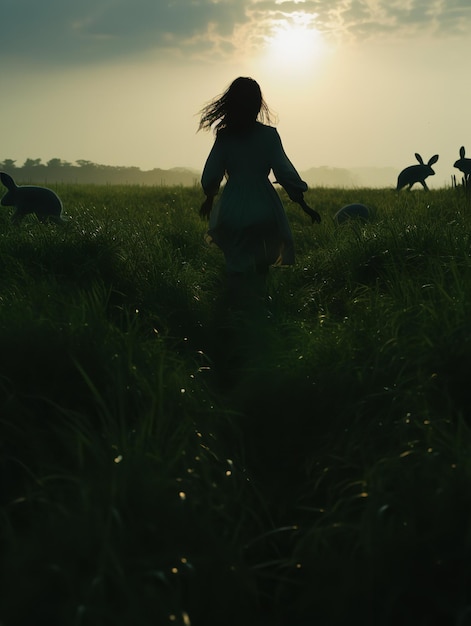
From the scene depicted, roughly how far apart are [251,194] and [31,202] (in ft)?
12.6

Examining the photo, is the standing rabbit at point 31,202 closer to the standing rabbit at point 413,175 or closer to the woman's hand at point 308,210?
the woman's hand at point 308,210

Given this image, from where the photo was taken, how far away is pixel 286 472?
11.0 ft

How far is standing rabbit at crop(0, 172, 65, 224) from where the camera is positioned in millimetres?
8805

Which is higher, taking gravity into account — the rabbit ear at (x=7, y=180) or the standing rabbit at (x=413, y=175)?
the standing rabbit at (x=413, y=175)

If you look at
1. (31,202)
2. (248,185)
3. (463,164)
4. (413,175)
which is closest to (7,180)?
(31,202)

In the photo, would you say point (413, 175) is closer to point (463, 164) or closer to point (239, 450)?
point (463, 164)

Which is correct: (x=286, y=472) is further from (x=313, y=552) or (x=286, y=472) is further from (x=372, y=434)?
(x=313, y=552)

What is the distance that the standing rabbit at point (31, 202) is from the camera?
8805mm

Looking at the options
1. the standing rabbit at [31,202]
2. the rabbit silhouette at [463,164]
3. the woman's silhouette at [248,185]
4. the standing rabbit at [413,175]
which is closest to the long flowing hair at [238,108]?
the woman's silhouette at [248,185]

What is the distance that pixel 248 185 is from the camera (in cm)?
596

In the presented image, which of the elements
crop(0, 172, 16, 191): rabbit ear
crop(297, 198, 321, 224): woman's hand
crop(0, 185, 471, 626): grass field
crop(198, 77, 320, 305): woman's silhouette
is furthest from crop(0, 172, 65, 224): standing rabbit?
crop(297, 198, 321, 224): woman's hand

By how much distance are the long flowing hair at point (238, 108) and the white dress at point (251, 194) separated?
0.07m

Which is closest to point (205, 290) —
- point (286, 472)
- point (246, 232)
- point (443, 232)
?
point (246, 232)

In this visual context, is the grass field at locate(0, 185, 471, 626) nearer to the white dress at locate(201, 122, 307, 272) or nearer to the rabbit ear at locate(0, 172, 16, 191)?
the white dress at locate(201, 122, 307, 272)
